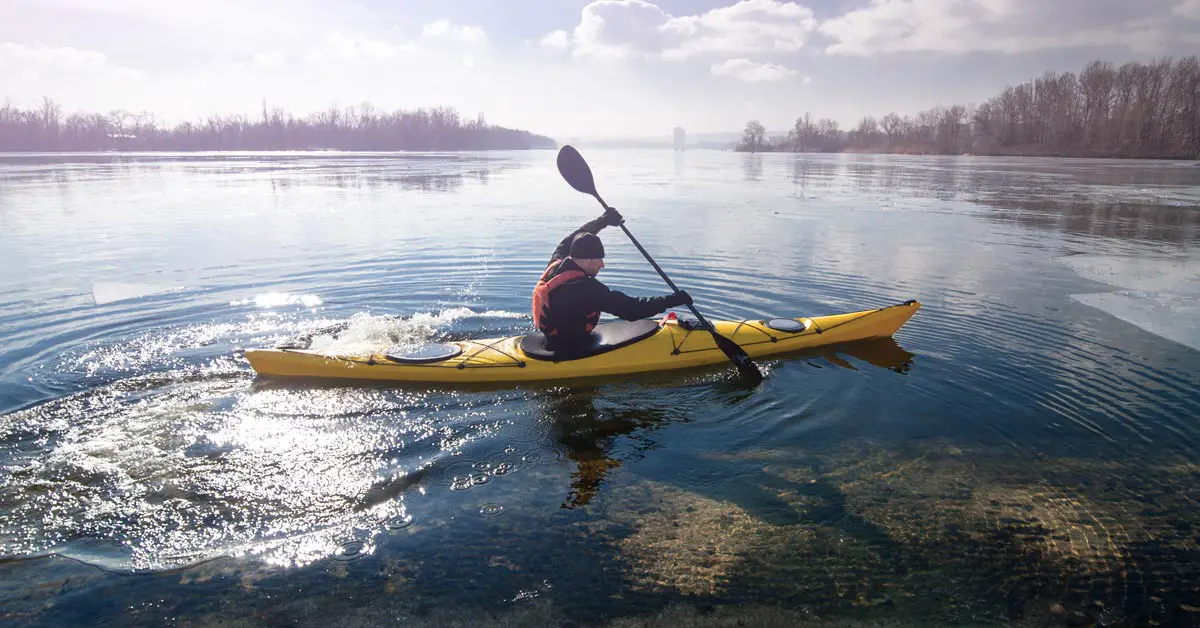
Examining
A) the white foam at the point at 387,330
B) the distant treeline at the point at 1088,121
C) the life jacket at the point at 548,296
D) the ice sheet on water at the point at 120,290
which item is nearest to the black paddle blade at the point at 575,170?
the white foam at the point at 387,330

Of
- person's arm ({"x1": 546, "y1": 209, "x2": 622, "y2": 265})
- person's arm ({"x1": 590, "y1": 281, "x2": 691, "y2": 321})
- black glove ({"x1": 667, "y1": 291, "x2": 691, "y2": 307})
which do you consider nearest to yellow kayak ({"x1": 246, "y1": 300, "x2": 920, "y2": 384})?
person's arm ({"x1": 590, "y1": 281, "x2": 691, "y2": 321})

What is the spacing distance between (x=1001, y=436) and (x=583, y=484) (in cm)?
293

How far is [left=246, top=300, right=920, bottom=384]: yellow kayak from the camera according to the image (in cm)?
539

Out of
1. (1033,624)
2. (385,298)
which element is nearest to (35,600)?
(1033,624)

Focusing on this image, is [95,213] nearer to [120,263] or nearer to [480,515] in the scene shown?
[120,263]

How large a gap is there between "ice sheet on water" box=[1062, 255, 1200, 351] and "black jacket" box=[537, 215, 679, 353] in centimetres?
502

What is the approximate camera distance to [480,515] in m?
3.57

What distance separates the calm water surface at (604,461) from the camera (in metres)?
2.97

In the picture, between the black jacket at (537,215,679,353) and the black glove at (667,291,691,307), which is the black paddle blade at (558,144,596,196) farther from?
the black glove at (667,291,691,307)

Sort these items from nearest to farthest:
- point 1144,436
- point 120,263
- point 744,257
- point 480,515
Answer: point 480,515
point 1144,436
point 120,263
point 744,257

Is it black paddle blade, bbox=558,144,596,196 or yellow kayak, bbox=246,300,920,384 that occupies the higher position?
black paddle blade, bbox=558,144,596,196

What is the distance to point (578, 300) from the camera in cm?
538

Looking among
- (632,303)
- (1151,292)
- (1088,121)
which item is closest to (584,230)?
(632,303)

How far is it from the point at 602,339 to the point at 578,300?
1.83 ft
